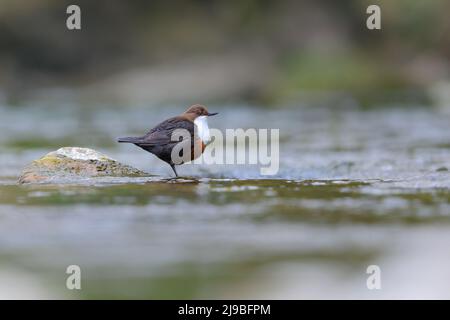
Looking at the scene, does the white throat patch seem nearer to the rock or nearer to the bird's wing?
the bird's wing

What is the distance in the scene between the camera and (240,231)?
5.86m

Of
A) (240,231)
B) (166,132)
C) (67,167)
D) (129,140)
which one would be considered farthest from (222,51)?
(240,231)

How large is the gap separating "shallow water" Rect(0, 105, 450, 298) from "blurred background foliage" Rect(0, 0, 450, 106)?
1166 cm

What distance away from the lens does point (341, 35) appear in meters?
24.2

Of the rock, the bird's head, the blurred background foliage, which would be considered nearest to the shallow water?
the rock

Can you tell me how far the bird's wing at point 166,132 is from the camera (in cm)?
802

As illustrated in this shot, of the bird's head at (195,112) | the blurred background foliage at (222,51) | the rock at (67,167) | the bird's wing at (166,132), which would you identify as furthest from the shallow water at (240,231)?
the blurred background foliage at (222,51)

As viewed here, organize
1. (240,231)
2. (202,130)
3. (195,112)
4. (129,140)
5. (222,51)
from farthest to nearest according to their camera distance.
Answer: (222,51), (195,112), (202,130), (129,140), (240,231)

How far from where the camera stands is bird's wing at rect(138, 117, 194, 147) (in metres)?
8.02

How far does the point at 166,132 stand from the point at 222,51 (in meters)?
15.2

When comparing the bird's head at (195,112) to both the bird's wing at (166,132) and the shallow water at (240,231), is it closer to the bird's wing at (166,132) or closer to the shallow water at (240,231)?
the bird's wing at (166,132)

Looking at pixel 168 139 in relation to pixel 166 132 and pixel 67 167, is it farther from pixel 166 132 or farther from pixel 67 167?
pixel 67 167
